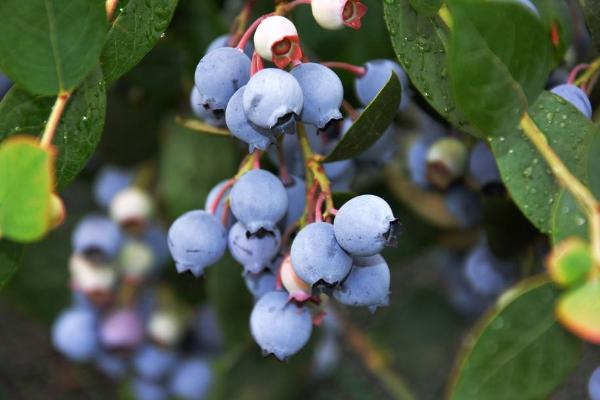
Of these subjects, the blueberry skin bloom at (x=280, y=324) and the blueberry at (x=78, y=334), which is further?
the blueberry at (x=78, y=334)

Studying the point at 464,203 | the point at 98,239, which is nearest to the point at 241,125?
the point at 464,203

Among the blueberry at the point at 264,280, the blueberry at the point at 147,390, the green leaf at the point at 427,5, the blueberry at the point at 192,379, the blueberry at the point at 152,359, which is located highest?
the green leaf at the point at 427,5

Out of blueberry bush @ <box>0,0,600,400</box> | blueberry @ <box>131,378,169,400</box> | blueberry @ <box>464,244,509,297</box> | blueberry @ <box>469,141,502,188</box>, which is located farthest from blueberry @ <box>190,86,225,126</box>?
blueberry @ <box>131,378,169,400</box>

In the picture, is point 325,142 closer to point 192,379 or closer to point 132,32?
point 132,32

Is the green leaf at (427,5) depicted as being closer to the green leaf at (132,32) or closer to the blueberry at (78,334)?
the green leaf at (132,32)

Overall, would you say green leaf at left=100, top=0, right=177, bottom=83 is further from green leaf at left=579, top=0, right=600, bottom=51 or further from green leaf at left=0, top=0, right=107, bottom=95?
green leaf at left=579, top=0, right=600, bottom=51

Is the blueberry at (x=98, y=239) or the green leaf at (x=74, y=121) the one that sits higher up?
the green leaf at (x=74, y=121)

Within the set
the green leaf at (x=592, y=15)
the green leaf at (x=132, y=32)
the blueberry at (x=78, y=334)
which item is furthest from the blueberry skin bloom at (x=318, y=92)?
the blueberry at (x=78, y=334)
